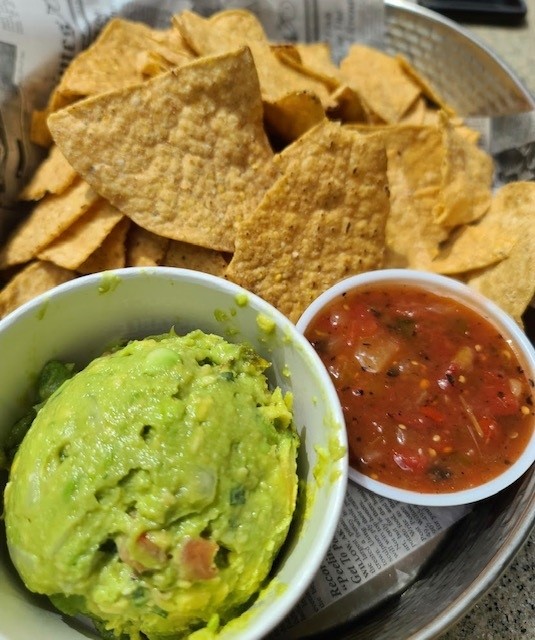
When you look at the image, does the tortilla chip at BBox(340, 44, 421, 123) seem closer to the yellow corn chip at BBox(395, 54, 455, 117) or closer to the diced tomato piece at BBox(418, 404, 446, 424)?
the yellow corn chip at BBox(395, 54, 455, 117)

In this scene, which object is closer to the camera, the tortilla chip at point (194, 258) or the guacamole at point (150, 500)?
the guacamole at point (150, 500)

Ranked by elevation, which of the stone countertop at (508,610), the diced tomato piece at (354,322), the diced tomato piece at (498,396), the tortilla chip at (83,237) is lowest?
the stone countertop at (508,610)

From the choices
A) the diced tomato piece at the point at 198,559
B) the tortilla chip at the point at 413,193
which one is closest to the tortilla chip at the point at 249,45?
the tortilla chip at the point at 413,193

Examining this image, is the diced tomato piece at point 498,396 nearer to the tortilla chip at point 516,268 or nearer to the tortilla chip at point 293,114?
the tortilla chip at point 516,268

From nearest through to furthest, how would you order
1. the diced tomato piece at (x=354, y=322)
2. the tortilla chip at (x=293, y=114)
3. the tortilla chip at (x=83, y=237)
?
the diced tomato piece at (x=354, y=322) → the tortilla chip at (x=83, y=237) → the tortilla chip at (x=293, y=114)

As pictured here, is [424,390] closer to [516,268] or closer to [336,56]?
[516,268]

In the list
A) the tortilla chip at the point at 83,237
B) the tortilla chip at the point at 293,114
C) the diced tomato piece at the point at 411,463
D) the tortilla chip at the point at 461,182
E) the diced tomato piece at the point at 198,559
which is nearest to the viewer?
the diced tomato piece at the point at 198,559
